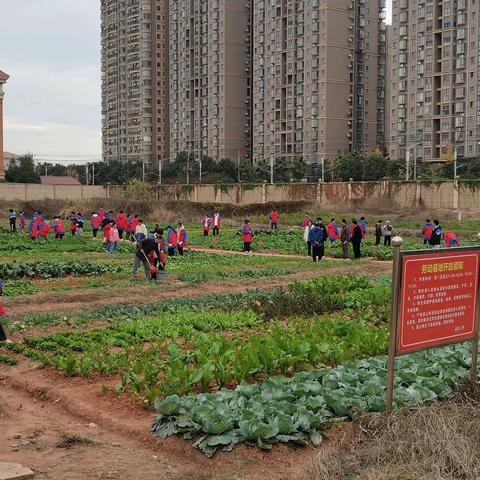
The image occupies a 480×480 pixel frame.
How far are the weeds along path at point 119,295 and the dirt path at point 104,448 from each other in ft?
21.4

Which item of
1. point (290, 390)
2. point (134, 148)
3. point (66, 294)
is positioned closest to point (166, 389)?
point (290, 390)

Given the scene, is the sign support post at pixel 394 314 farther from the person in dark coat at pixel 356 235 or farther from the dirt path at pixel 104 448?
the person in dark coat at pixel 356 235

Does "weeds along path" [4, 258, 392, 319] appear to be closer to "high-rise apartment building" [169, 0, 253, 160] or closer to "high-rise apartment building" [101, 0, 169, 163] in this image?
"high-rise apartment building" [169, 0, 253, 160]

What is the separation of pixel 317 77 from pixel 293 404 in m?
94.4

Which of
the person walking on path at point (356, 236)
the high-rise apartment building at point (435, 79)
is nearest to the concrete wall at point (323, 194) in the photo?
the high-rise apartment building at point (435, 79)

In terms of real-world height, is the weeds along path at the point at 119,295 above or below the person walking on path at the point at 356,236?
below

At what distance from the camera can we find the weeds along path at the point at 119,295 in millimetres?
16109

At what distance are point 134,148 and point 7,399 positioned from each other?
122 m

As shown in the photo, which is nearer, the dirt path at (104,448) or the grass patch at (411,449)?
the grass patch at (411,449)

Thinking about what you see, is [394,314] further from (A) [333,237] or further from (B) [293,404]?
(A) [333,237]

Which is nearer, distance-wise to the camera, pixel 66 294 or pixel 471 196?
pixel 66 294

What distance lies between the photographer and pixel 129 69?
12950 centimetres

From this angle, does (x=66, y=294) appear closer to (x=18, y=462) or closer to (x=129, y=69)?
(x=18, y=462)

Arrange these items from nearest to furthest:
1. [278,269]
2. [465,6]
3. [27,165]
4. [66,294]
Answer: [66,294] → [278,269] → [465,6] → [27,165]
